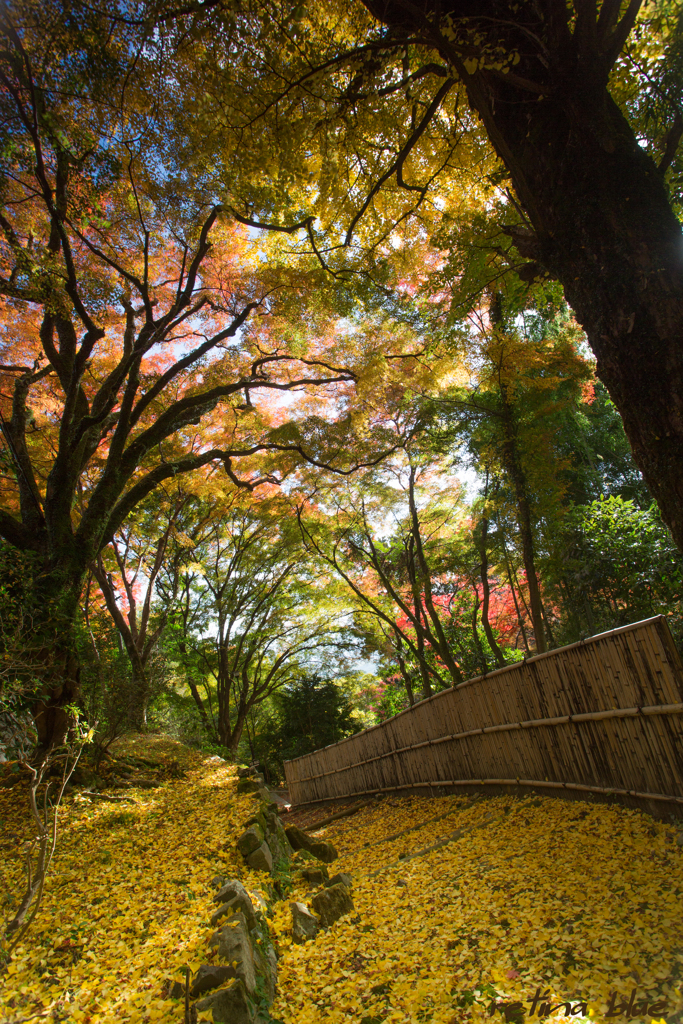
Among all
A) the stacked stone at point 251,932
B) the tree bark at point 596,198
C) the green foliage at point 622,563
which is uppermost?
the tree bark at point 596,198

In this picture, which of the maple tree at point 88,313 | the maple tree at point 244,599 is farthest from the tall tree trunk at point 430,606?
the maple tree at point 244,599

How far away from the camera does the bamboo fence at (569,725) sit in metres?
3.23

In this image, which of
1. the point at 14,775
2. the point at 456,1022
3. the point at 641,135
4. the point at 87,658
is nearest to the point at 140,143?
the point at 641,135

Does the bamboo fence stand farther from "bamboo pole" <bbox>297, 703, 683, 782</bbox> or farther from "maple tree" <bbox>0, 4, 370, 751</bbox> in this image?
"maple tree" <bbox>0, 4, 370, 751</bbox>

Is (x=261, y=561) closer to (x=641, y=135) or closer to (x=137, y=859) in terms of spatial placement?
(x=137, y=859)

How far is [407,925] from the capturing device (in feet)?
10.0

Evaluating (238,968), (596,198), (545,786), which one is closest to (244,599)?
(545,786)

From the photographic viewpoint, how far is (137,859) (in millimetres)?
3734

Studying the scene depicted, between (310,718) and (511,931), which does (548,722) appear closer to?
(511,931)

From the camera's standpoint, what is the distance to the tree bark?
163 centimetres

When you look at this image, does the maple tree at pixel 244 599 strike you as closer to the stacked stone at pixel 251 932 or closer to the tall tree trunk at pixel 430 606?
the tall tree trunk at pixel 430 606

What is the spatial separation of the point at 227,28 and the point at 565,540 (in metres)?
6.56

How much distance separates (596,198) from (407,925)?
3757 millimetres

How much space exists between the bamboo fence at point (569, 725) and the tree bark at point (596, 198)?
6.47ft
